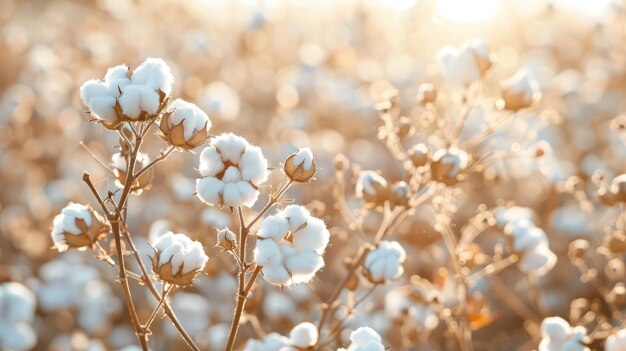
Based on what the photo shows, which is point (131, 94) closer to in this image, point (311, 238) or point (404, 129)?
point (311, 238)

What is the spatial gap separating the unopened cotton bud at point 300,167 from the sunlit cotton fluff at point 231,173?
86 millimetres

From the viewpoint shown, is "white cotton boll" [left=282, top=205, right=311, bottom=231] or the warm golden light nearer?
"white cotton boll" [left=282, top=205, right=311, bottom=231]

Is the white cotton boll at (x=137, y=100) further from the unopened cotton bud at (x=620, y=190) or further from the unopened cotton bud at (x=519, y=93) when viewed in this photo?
the unopened cotton bud at (x=620, y=190)

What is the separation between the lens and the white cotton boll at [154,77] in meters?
1.51

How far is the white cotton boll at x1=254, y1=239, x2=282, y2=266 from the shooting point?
1457 millimetres

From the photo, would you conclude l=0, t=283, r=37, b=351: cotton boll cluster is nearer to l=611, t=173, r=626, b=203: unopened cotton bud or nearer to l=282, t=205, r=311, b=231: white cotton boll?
l=282, t=205, r=311, b=231: white cotton boll

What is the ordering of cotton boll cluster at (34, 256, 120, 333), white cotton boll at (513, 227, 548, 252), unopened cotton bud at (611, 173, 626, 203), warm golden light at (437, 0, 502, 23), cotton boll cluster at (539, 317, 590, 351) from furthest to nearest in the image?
1. warm golden light at (437, 0, 502, 23)
2. cotton boll cluster at (34, 256, 120, 333)
3. white cotton boll at (513, 227, 548, 252)
4. unopened cotton bud at (611, 173, 626, 203)
5. cotton boll cluster at (539, 317, 590, 351)

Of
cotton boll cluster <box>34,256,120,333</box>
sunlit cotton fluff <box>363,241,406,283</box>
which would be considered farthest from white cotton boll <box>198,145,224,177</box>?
cotton boll cluster <box>34,256,120,333</box>

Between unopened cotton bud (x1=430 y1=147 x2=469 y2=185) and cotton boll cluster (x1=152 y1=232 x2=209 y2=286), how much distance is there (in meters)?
0.81

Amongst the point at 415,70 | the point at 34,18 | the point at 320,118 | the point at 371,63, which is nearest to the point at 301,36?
the point at 371,63

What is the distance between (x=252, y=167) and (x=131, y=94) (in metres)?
0.28

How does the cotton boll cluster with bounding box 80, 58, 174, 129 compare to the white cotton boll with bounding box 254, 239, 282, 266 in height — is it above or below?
above

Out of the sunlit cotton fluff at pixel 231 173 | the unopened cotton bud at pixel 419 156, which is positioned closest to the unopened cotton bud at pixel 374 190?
the unopened cotton bud at pixel 419 156

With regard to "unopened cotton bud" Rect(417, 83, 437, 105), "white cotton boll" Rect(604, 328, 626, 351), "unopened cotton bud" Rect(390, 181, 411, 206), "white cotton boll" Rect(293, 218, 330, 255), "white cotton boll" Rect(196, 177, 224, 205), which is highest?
"unopened cotton bud" Rect(417, 83, 437, 105)
